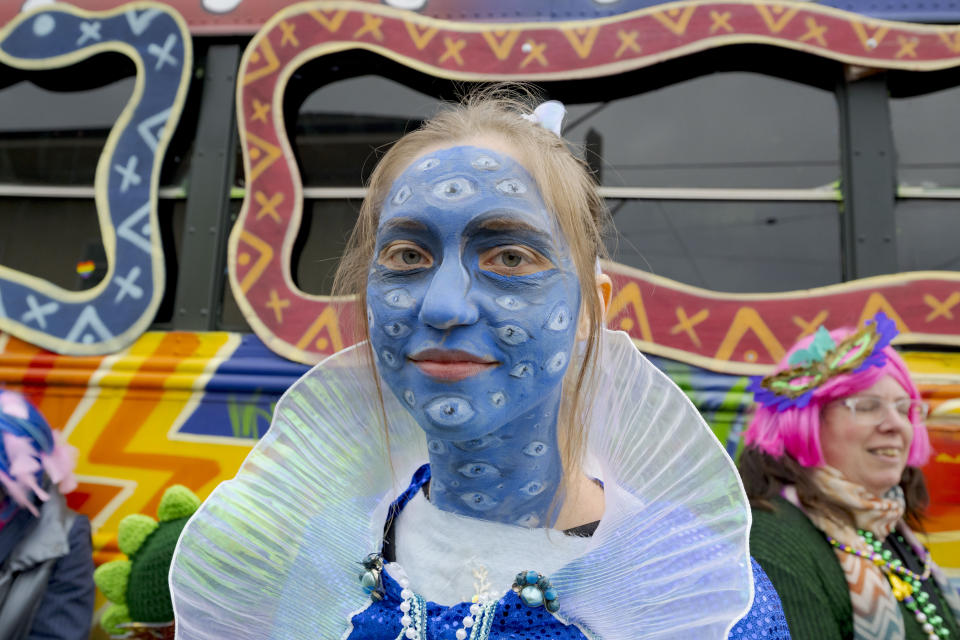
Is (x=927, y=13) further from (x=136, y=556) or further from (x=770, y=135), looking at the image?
(x=136, y=556)

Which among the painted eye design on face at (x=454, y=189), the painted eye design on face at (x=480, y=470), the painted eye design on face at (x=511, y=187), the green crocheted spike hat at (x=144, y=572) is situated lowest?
the green crocheted spike hat at (x=144, y=572)

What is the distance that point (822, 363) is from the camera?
2098 millimetres

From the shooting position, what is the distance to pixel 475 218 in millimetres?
942

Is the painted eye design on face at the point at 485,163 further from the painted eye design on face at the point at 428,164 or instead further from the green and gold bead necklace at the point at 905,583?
the green and gold bead necklace at the point at 905,583

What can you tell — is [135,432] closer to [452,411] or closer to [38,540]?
[38,540]

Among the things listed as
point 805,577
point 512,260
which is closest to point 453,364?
point 512,260

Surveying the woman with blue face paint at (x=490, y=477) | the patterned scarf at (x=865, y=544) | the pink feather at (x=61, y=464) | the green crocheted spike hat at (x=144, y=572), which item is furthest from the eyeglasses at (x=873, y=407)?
the pink feather at (x=61, y=464)

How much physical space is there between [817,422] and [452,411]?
1548 millimetres

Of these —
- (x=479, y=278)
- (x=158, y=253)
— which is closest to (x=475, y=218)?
(x=479, y=278)

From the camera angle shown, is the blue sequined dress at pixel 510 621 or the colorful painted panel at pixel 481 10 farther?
the colorful painted panel at pixel 481 10

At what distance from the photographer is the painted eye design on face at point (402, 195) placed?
100 centimetres

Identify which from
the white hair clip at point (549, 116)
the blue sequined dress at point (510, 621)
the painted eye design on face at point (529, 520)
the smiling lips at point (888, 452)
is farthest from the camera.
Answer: the smiling lips at point (888, 452)

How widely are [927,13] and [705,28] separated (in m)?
0.81

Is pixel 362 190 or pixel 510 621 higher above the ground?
pixel 362 190
